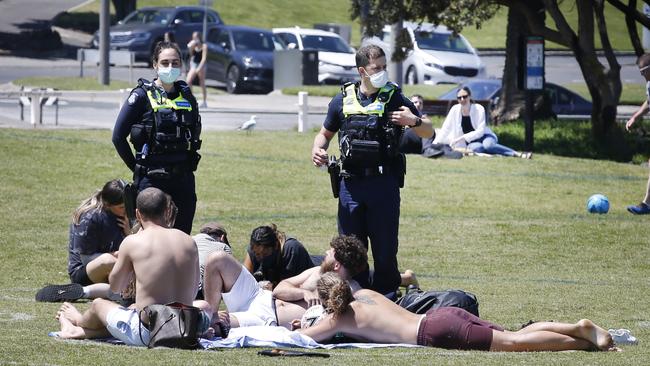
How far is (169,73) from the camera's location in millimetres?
9375

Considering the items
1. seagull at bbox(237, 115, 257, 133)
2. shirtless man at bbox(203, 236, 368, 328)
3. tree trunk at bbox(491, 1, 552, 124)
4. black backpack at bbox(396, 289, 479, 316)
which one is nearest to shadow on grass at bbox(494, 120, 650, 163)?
tree trunk at bbox(491, 1, 552, 124)

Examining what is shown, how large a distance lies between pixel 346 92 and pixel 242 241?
471cm

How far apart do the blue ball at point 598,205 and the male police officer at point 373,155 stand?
7.43m

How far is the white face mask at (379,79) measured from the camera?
8.91 meters

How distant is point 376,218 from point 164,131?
1744mm

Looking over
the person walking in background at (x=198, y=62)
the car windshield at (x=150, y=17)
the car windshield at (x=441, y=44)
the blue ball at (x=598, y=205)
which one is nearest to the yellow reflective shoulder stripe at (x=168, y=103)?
the blue ball at (x=598, y=205)

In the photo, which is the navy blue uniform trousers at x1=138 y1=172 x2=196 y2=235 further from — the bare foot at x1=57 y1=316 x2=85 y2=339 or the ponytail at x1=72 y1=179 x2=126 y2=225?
the bare foot at x1=57 y1=316 x2=85 y2=339

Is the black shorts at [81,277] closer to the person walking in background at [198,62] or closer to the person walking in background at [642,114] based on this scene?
the person walking in background at [642,114]

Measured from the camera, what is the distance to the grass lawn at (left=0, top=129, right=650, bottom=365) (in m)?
7.82

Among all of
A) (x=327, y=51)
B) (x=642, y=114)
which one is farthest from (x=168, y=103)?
(x=327, y=51)

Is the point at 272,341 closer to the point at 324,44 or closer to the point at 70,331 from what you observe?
the point at 70,331

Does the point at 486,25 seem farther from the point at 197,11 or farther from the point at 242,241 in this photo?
the point at 242,241

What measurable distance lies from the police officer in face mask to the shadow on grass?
12994 millimetres

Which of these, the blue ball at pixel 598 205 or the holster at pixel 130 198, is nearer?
the holster at pixel 130 198
